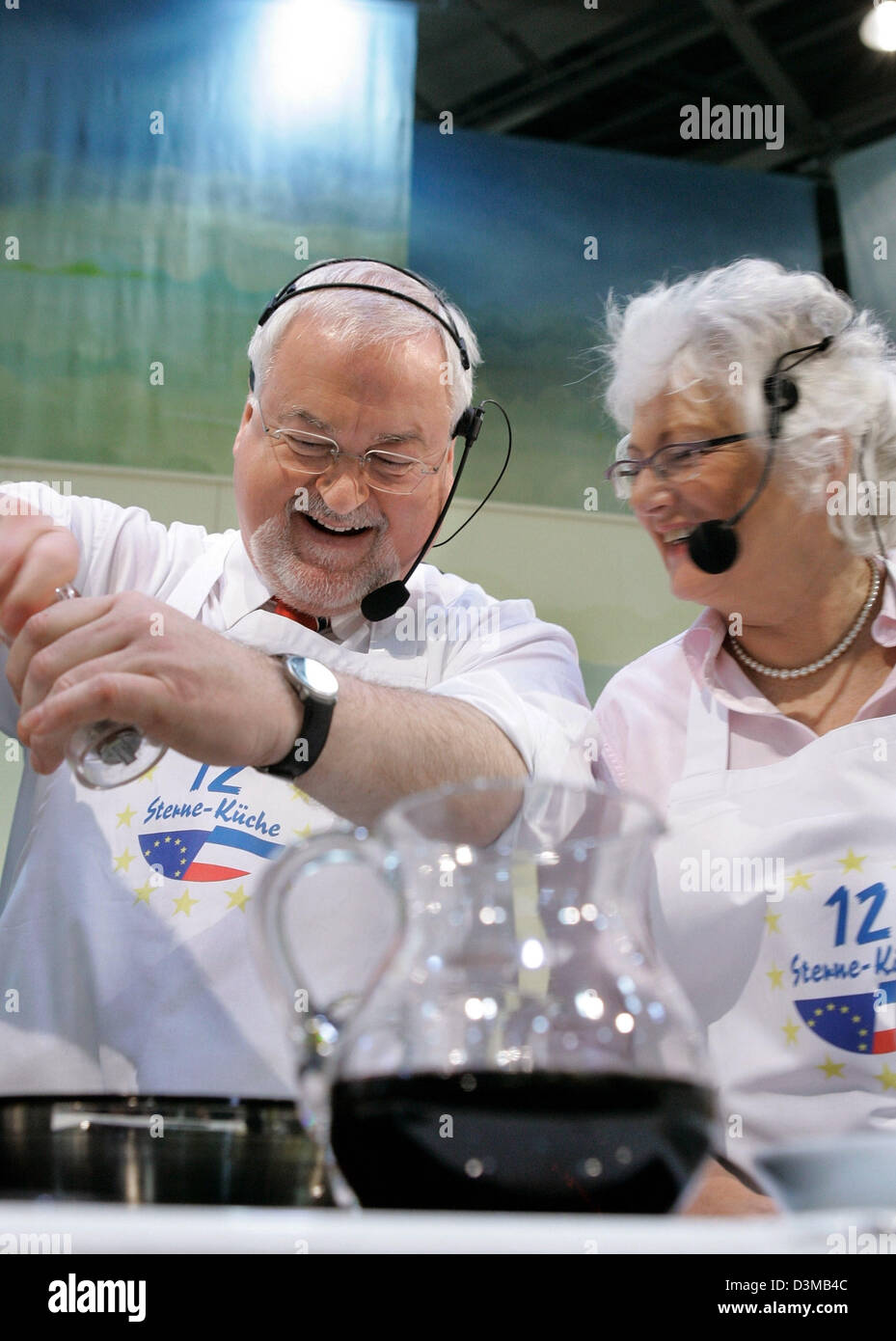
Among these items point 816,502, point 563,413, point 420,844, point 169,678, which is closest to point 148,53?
point 563,413

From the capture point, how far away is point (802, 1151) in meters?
0.43

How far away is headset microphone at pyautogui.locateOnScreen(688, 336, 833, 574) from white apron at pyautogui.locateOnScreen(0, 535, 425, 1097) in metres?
0.51

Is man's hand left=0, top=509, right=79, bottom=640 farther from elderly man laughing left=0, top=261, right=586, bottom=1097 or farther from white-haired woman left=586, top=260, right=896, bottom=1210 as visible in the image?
white-haired woman left=586, top=260, right=896, bottom=1210

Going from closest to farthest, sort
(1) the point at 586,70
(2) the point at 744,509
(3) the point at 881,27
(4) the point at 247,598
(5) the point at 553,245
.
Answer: (2) the point at 744,509 → (4) the point at 247,598 → (5) the point at 553,245 → (3) the point at 881,27 → (1) the point at 586,70

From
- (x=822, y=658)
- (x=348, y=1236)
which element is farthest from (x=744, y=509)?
(x=348, y=1236)

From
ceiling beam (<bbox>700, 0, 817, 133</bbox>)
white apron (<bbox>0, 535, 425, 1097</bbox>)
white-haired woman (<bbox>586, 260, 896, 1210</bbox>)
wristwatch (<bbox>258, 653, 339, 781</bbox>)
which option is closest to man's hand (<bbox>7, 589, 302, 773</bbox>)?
wristwatch (<bbox>258, 653, 339, 781</bbox>)

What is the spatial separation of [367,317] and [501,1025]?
1.23 meters

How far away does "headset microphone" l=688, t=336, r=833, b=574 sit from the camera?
1413 mm

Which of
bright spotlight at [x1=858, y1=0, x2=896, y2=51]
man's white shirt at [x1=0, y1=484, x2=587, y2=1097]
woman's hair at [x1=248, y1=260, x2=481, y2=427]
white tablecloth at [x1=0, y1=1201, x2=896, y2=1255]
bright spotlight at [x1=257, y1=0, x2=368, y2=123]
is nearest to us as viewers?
white tablecloth at [x1=0, y1=1201, x2=896, y2=1255]

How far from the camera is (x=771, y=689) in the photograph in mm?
1481

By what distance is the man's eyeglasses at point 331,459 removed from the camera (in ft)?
4.87

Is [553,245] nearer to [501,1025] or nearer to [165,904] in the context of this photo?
[165,904]
